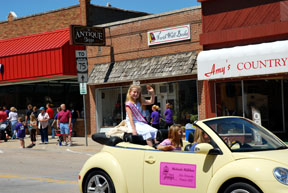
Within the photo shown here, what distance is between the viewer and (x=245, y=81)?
21.6m

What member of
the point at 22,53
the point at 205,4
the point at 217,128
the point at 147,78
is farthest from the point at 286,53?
the point at 22,53

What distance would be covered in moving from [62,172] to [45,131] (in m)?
10.5

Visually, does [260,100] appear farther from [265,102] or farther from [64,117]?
[64,117]

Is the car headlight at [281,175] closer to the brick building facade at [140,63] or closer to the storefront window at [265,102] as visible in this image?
the storefront window at [265,102]

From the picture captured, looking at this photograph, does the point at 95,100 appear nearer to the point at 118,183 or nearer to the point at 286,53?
the point at 286,53

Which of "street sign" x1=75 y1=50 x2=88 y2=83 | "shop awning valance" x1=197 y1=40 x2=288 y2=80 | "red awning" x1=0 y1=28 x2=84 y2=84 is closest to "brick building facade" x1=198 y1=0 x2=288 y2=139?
"shop awning valance" x1=197 y1=40 x2=288 y2=80

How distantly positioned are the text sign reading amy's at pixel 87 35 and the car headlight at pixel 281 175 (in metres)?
19.3

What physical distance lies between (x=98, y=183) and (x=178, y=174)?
1.44m

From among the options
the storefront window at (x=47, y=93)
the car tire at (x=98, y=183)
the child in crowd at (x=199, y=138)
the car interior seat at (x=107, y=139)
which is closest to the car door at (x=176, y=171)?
the child in crowd at (x=199, y=138)

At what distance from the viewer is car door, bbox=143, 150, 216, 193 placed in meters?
6.63

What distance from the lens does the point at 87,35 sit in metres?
25.3

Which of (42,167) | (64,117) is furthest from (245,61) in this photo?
(42,167)

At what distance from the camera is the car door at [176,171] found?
6.63 m

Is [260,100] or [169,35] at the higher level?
[169,35]
